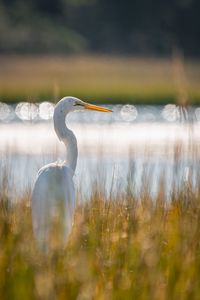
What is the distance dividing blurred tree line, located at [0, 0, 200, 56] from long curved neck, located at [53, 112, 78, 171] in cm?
3060

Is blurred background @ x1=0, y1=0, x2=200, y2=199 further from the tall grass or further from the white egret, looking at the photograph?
the tall grass

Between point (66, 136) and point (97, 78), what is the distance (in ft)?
92.0

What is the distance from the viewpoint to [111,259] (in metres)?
4.89

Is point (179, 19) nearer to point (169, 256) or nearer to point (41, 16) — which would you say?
point (41, 16)

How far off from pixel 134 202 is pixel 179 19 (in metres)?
33.6

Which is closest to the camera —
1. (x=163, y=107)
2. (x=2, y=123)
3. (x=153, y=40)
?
(x=2, y=123)

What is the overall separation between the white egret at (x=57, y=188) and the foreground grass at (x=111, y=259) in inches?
4.0

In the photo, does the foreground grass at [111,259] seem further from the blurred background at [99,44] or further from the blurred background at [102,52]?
the blurred background at [99,44]

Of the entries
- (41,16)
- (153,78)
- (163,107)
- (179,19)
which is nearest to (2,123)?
(163,107)

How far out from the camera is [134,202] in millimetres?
5516

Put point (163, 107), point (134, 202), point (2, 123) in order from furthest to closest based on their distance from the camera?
point (163, 107), point (2, 123), point (134, 202)

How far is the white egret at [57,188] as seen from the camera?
5062mm

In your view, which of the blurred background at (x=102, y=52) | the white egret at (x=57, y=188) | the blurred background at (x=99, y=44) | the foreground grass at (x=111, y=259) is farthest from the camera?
the blurred background at (x=99, y=44)

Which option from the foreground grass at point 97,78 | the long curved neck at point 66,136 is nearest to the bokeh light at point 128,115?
the foreground grass at point 97,78
